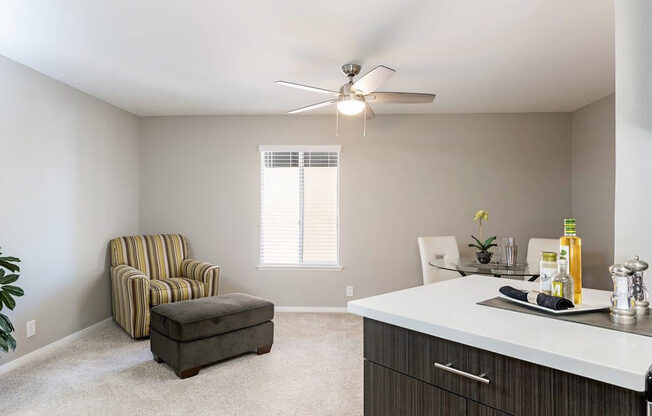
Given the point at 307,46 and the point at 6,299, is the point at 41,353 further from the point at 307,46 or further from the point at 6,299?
the point at 307,46

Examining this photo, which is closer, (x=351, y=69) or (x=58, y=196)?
(x=351, y=69)

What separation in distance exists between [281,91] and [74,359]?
10.1 ft

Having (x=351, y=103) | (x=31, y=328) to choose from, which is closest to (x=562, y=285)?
(x=351, y=103)

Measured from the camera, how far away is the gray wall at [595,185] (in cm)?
405

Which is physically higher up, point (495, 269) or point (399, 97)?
point (399, 97)

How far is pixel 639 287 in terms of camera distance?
1138mm

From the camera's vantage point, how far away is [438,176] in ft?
15.9

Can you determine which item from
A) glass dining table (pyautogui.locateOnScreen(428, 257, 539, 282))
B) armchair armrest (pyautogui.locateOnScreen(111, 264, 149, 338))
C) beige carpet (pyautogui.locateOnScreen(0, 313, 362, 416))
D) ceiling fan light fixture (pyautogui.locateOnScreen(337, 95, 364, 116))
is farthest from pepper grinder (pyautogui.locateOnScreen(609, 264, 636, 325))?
armchair armrest (pyautogui.locateOnScreen(111, 264, 149, 338))

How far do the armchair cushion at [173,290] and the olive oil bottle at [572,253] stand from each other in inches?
141

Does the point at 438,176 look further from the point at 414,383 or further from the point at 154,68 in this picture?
the point at 414,383

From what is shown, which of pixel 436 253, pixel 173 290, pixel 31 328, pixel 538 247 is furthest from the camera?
pixel 436 253

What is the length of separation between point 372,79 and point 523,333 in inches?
81.8

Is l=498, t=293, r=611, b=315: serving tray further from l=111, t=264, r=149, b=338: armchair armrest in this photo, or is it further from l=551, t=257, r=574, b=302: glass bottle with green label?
l=111, t=264, r=149, b=338: armchair armrest

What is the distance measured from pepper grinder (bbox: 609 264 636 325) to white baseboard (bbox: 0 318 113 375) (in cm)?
394
